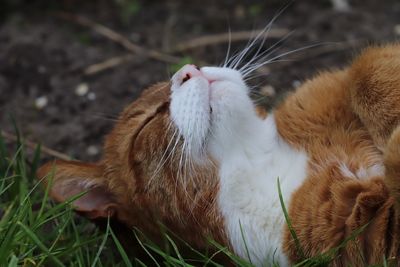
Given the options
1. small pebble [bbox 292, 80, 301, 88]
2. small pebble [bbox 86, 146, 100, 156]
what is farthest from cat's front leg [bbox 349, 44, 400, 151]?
small pebble [bbox 86, 146, 100, 156]

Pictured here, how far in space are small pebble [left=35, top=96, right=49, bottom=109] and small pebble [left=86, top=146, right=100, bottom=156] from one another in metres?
0.55

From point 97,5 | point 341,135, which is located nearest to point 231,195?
point 341,135

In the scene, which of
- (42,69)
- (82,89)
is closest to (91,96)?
(82,89)

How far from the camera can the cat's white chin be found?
3.02m

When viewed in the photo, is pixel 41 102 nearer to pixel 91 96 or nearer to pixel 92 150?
pixel 91 96

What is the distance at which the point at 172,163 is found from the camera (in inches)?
123

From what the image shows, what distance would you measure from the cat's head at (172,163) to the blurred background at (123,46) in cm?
103

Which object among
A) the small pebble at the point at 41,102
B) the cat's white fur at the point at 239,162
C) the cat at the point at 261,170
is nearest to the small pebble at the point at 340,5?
the cat at the point at 261,170

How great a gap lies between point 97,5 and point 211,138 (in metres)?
2.93

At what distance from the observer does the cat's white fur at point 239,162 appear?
301cm

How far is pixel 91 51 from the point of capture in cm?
520

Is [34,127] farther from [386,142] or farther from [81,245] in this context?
[386,142]

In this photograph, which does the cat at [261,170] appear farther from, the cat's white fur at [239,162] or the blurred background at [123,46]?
the blurred background at [123,46]

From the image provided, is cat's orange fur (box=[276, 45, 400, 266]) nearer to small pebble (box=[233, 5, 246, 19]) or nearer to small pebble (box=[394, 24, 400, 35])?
small pebble (box=[394, 24, 400, 35])
